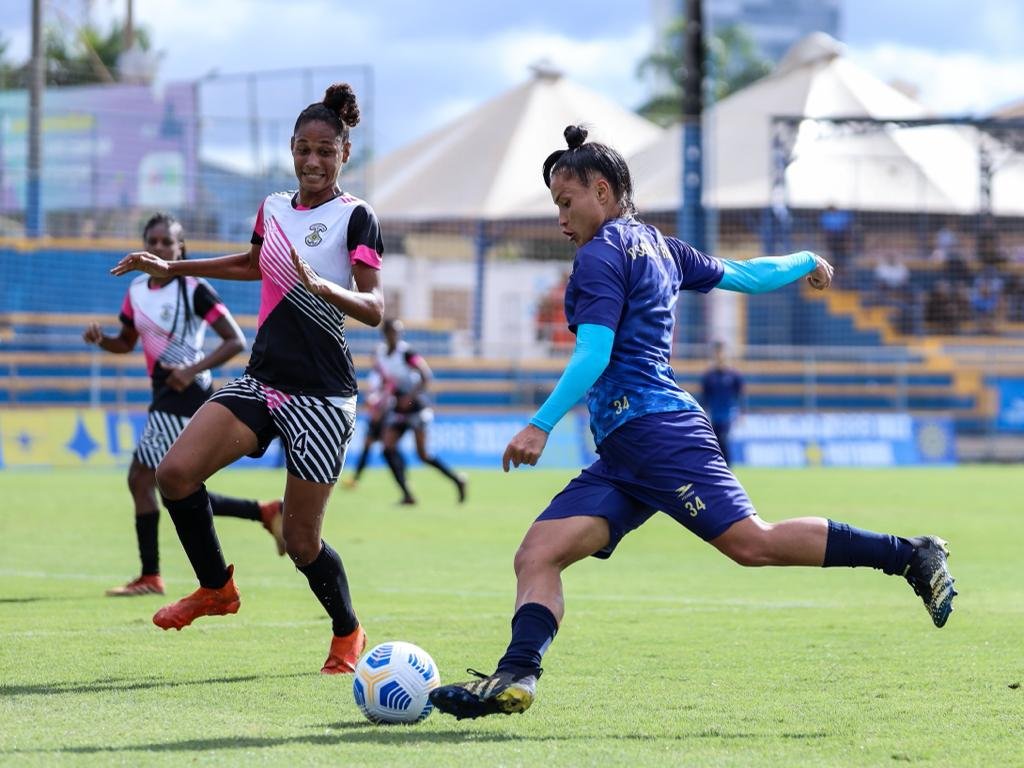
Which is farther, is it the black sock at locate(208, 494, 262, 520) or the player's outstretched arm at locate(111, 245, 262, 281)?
the black sock at locate(208, 494, 262, 520)

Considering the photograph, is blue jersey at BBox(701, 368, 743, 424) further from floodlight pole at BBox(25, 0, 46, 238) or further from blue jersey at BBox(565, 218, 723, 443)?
blue jersey at BBox(565, 218, 723, 443)

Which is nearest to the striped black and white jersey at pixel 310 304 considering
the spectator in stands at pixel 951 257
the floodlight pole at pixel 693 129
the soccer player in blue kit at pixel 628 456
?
the soccer player in blue kit at pixel 628 456

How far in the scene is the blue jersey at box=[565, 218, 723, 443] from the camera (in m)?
5.56

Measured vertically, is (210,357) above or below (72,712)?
above

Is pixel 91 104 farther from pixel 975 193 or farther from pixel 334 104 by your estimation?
pixel 334 104

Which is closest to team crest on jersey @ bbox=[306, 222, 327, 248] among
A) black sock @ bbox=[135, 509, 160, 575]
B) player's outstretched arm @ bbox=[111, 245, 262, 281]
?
player's outstretched arm @ bbox=[111, 245, 262, 281]

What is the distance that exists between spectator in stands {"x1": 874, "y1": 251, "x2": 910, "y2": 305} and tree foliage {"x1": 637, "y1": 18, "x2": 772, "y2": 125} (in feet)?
90.9

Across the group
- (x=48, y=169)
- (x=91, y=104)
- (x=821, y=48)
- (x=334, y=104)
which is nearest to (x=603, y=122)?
(x=821, y=48)

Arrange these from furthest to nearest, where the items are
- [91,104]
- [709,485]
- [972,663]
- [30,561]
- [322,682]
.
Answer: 1. [91,104]
2. [30,561]
3. [972,663]
4. [322,682]
5. [709,485]

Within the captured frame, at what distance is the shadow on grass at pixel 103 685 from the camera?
20.7ft

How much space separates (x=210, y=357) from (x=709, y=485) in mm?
4490

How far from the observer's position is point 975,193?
37875 mm

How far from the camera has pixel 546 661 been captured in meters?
7.21

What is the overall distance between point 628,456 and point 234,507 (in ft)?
15.4
